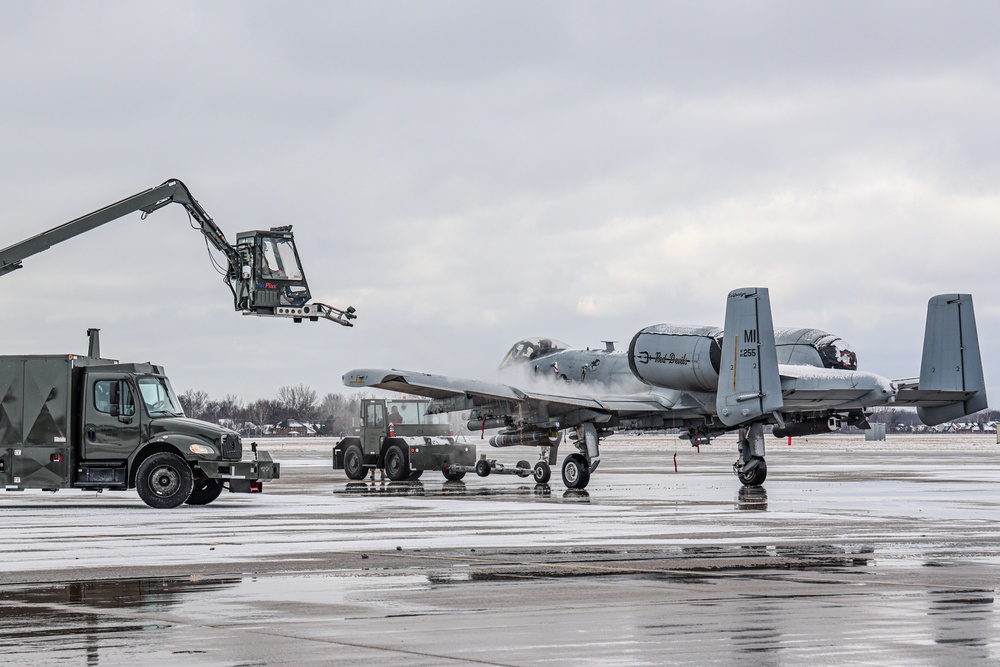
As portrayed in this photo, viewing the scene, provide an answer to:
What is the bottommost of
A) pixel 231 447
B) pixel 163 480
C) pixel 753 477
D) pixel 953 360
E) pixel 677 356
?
pixel 753 477

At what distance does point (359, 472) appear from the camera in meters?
36.8

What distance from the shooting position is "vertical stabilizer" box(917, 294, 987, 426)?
28047 millimetres

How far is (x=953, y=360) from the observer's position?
28.1 m

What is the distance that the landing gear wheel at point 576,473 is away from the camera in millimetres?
30094

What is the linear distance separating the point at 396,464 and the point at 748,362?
481 inches

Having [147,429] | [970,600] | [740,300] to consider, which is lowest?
[970,600]

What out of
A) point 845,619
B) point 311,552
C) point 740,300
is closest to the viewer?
point 845,619

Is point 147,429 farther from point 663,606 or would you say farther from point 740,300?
point 663,606

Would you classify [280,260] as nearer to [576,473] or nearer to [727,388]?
[576,473]

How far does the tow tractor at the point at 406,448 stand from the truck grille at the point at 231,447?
10058mm

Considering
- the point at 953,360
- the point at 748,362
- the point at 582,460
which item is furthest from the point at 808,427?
the point at 582,460

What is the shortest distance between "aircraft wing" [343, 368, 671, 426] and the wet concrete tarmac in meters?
6.97

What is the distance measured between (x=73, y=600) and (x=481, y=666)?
4640mm

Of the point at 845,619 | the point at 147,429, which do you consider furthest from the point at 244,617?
the point at 147,429
